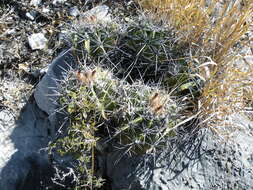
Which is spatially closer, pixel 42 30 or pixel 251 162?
pixel 251 162

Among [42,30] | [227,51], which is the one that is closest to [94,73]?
[227,51]

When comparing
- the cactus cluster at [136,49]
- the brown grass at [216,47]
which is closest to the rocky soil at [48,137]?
the brown grass at [216,47]

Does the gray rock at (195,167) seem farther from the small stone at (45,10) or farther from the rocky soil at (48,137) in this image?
the small stone at (45,10)

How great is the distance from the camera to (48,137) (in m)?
2.59

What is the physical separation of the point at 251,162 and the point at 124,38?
1.10 meters

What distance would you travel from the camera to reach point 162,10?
2404 mm

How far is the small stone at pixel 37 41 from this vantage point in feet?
9.70

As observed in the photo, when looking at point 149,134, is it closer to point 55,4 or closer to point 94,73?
point 94,73

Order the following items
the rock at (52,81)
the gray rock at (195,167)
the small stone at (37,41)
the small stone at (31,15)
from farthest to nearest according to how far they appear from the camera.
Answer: the small stone at (31,15) < the small stone at (37,41) < the rock at (52,81) < the gray rock at (195,167)

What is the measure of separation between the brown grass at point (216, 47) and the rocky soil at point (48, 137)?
0.14m

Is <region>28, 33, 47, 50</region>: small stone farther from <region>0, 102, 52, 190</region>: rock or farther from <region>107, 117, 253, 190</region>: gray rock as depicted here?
<region>107, 117, 253, 190</region>: gray rock

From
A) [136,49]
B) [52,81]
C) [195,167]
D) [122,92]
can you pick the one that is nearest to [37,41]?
[52,81]

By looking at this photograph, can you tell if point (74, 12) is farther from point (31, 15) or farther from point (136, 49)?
point (136, 49)

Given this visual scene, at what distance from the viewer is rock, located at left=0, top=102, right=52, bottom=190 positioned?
2.43 metres
